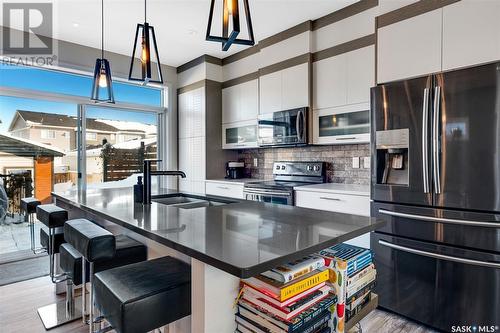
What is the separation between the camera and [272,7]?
3154 mm

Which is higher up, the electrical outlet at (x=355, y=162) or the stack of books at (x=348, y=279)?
the electrical outlet at (x=355, y=162)

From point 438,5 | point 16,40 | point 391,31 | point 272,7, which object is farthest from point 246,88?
point 16,40

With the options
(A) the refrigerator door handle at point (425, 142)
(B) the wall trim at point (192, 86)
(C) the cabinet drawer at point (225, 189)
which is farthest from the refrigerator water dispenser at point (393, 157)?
(B) the wall trim at point (192, 86)

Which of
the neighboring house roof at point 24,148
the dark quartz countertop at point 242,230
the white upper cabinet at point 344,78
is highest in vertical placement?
the white upper cabinet at point 344,78

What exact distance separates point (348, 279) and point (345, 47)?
2.62 metres

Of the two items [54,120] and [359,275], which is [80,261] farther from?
[54,120]

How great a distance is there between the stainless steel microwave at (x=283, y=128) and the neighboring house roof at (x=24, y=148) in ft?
9.24

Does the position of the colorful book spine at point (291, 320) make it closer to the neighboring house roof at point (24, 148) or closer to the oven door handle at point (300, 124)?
the oven door handle at point (300, 124)

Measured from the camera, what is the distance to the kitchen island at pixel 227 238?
0.92 m

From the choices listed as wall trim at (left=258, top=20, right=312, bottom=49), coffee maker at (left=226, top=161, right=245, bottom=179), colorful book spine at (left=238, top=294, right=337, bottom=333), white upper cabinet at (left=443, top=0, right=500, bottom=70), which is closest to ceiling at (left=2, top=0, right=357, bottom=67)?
wall trim at (left=258, top=20, right=312, bottom=49)

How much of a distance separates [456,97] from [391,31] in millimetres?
791

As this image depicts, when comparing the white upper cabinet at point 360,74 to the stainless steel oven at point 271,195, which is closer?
the white upper cabinet at point 360,74

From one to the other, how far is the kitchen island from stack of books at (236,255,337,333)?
0.24 ft

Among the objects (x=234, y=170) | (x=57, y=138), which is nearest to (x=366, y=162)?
(x=234, y=170)
